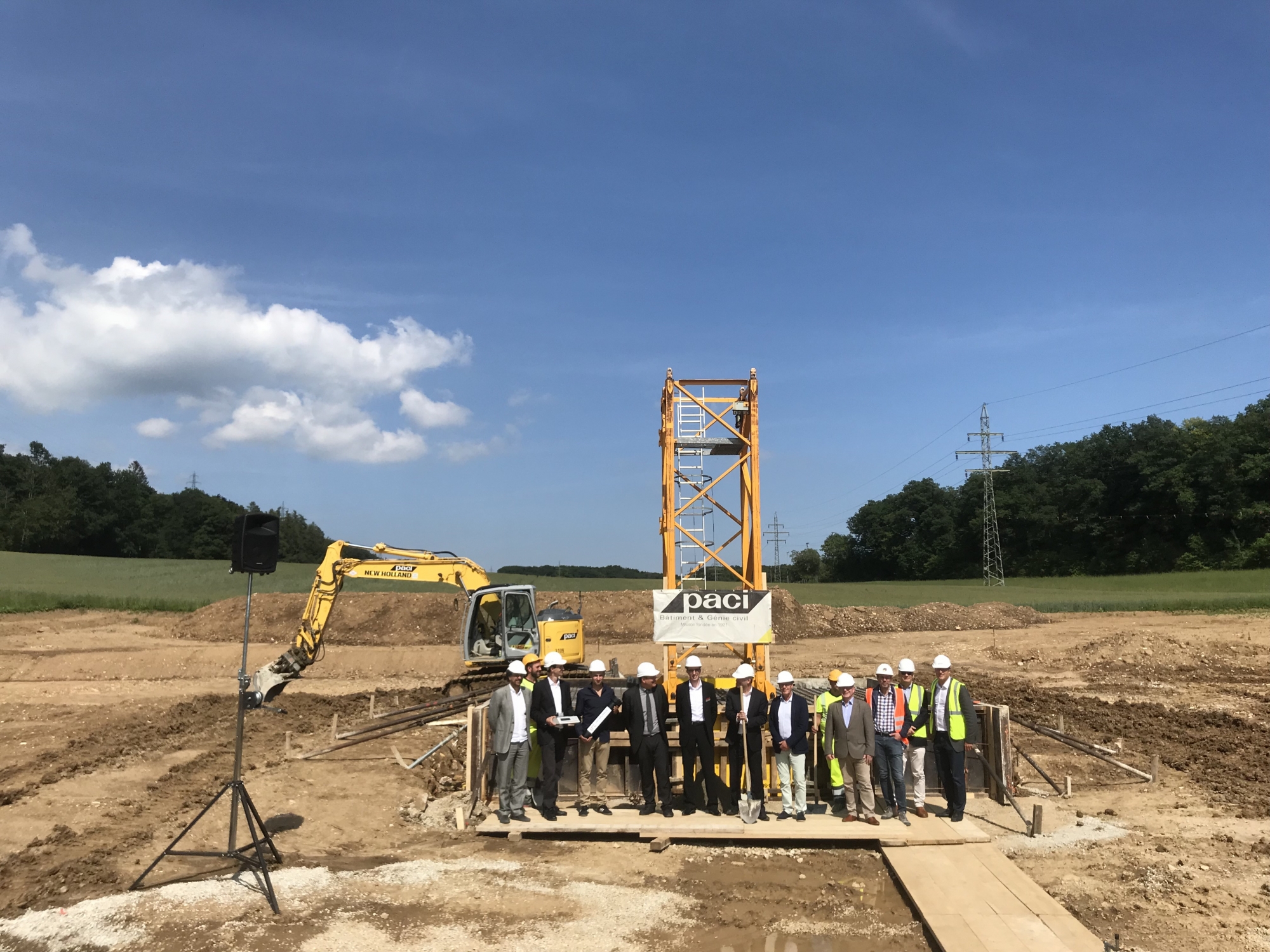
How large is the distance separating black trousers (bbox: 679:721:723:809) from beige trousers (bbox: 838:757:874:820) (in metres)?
1.46

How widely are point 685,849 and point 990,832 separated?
3.51 meters

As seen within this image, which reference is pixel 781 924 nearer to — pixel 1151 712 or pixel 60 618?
pixel 1151 712

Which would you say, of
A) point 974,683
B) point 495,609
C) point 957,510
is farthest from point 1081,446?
point 495,609

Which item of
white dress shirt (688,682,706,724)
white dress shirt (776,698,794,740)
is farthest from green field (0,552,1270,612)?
white dress shirt (776,698,794,740)

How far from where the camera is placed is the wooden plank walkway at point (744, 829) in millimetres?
9312

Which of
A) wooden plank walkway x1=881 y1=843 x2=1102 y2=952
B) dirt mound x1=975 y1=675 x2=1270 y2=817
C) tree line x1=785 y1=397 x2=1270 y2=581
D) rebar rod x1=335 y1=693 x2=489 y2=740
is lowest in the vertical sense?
dirt mound x1=975 y1=675 x2=1270 y2=817

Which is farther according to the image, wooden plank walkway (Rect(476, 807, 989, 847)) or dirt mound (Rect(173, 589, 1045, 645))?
dirt mound (Rect(173, 589, 1045, 645))

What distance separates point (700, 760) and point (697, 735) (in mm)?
421

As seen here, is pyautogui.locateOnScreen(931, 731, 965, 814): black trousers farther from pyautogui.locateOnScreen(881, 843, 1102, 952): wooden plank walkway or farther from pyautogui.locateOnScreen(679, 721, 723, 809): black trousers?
pyautogui.locateOnScreen(679, 721, 723, 809): black trousers

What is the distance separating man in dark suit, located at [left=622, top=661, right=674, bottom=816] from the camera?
10141 mm

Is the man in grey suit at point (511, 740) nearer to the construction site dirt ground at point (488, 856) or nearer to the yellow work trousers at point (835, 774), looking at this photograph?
the construction site dirt ground at point (488, 856)

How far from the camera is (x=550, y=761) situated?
10.2 metres

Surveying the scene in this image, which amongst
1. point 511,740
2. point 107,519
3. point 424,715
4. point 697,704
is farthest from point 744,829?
point 107,519

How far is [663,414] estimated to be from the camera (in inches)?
567
